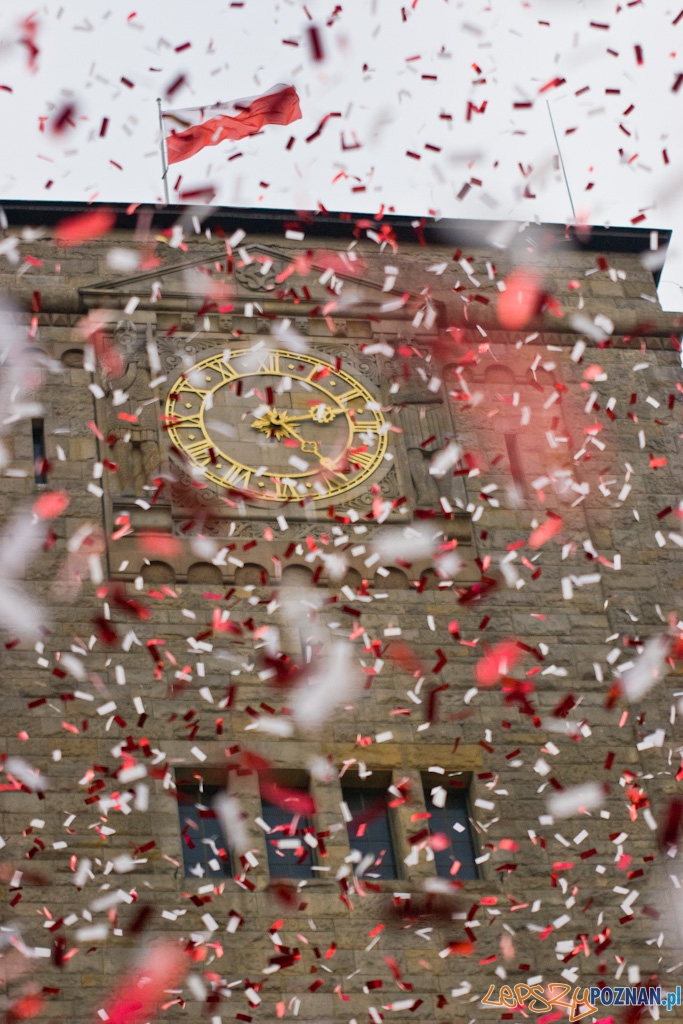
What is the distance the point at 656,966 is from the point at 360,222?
11.2m

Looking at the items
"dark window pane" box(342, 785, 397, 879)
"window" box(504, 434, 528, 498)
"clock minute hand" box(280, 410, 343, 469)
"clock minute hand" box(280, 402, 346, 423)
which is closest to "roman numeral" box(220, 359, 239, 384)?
"clock minute hand" box(280, 402, 346, 423)

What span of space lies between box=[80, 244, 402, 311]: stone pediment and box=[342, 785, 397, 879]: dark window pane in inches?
281

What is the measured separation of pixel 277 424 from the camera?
105 ft

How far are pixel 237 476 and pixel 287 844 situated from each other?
5105 mm

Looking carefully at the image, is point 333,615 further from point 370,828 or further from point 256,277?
point 256,277

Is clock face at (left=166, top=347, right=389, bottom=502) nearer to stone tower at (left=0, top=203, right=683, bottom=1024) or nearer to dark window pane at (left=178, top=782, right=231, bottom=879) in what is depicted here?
stone tower at (left=0, top=203, right=683, bottom=1024)

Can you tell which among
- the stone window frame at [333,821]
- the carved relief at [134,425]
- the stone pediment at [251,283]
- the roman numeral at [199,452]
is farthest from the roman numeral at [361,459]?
the stone window frame at [333,821]

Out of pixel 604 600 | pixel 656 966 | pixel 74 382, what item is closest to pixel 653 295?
pixel 604 600

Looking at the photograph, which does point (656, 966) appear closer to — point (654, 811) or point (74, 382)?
point (654, 811)

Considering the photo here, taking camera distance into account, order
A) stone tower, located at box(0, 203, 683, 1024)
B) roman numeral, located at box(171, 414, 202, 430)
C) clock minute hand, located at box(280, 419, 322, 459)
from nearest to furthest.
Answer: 1. stone tower, located at box(0, 203, 683, 1024)
2. roman numeral, located at box(171, 414, 202, 430)
3. clock minute hand, located at box(280, 419, 322, 459)

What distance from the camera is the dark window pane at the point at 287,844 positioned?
93.7 ft

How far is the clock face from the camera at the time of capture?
104 ft

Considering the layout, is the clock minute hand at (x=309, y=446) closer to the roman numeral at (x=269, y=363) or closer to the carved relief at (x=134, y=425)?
the roman numeral at (x=269, y=363)

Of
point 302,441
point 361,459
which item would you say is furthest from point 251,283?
point 361,459
